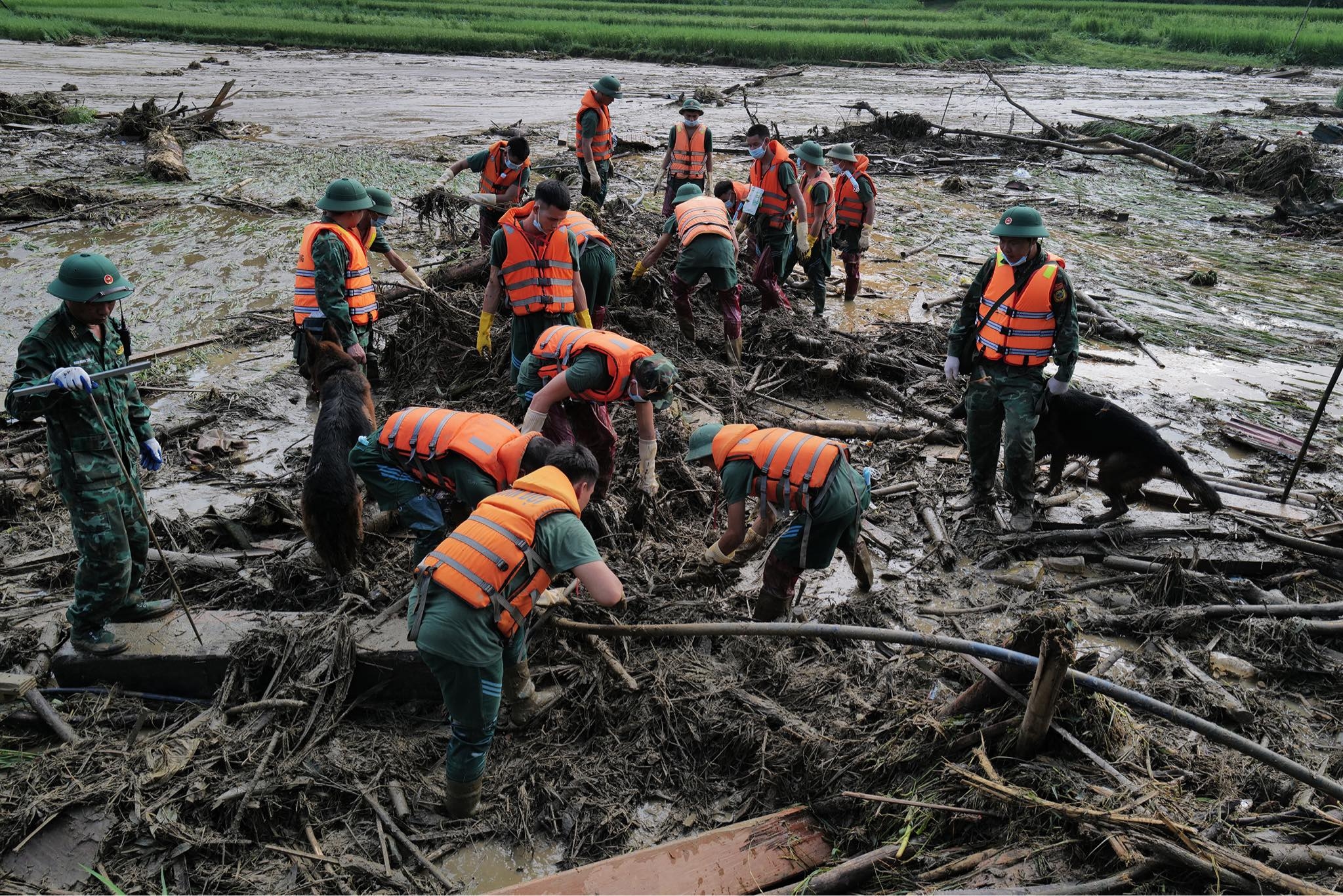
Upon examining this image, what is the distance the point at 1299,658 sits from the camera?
198 inches

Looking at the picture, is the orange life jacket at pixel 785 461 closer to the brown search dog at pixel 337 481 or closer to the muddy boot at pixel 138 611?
the brown search dog at pixel 337 481

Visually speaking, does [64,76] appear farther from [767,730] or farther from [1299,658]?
[1299,658]

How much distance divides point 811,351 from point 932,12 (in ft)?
163

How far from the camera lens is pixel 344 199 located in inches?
264

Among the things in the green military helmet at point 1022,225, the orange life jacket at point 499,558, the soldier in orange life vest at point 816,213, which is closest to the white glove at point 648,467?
the orange life jacket at point 499,558

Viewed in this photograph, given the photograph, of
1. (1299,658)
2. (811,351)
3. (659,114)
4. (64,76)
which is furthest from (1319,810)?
(64,76)

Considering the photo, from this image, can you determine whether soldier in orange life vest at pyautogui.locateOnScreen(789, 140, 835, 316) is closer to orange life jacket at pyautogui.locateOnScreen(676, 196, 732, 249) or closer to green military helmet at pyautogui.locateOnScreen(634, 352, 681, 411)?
orange life jacket at pyautogui.locateOnScreen(676, 196, 732, 249)

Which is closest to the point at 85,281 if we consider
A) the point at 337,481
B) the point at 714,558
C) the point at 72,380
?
the point at 72,380

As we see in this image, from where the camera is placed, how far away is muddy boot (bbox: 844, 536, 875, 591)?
5605 mm

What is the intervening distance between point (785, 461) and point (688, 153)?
24.9 feet

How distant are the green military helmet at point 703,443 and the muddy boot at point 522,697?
1.54 metres

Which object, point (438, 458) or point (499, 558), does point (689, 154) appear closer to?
point (438, 458)

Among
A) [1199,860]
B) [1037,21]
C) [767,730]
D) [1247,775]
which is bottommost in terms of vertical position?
[767,730]

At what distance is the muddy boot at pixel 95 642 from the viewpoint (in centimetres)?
461
